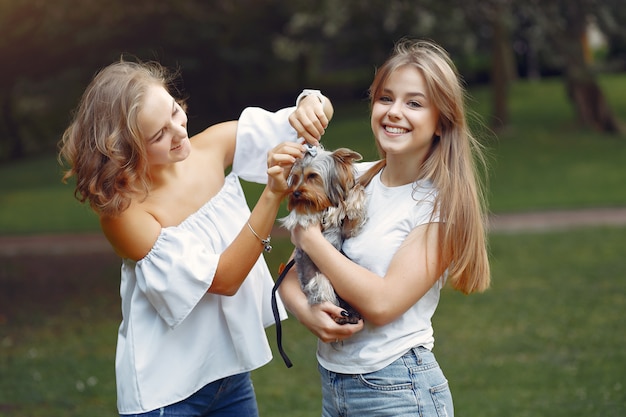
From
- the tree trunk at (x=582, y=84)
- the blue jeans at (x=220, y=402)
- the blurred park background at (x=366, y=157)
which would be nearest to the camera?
the blue jeans at (x=220, y=402)

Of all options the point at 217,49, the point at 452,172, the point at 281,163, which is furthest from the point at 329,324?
the point at 217,49

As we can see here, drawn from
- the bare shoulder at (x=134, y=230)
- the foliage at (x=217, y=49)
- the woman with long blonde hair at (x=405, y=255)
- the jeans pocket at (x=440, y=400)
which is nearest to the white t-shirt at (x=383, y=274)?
the woman with long blonde hair at (x=405, y=255)

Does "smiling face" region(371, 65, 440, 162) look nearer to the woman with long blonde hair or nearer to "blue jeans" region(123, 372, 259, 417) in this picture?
the woman with long blonde hair

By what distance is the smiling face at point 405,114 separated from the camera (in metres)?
2.97

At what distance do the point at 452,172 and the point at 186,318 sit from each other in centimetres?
118

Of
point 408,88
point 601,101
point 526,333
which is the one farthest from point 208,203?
point 601,101

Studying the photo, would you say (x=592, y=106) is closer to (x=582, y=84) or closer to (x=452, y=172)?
(x=582, y=84)

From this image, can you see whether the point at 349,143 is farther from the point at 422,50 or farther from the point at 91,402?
the point at 422,50

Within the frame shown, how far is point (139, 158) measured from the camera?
3057 mm

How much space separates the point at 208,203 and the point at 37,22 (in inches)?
626

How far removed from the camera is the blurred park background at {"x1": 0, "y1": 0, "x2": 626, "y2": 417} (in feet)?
22.9

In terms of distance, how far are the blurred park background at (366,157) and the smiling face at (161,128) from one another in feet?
4.10

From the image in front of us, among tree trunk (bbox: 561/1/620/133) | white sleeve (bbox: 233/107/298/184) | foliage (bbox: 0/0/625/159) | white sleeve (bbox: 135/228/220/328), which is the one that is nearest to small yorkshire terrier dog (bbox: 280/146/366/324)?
white sleeve (bbox: 135/228/220/328)

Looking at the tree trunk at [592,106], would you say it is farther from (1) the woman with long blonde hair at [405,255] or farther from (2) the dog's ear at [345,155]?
(2) the dog's ear at [345,155]
